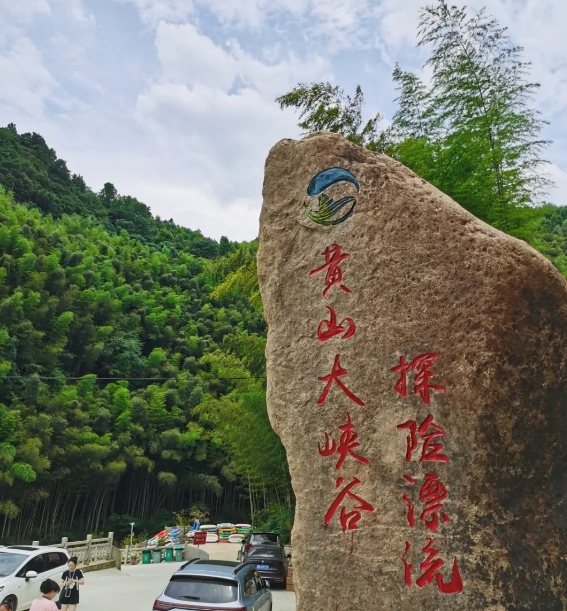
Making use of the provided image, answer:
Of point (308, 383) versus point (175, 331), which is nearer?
point (308, 383)

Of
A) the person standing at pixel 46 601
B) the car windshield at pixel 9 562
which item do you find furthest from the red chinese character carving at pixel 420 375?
the car windshield at pixel 9 562

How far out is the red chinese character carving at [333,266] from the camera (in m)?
3.29

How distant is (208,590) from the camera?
14.9ft

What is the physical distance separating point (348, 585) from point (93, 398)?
21.2 m

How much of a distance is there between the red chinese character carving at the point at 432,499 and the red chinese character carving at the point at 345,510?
0.28 m

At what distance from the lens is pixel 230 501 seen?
87.3 ft

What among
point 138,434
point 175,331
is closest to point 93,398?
point 138,434

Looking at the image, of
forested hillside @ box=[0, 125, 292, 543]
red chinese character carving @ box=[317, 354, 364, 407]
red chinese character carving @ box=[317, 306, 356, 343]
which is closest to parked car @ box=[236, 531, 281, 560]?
forested hillside @ box=[0, 125, 292, 543]

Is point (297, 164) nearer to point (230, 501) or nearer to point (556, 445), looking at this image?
point (556, 445)

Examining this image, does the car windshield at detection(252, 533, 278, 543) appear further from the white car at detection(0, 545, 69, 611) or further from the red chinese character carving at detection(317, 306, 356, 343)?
the red chinese character carving at detection(317, 306, 356, 343)

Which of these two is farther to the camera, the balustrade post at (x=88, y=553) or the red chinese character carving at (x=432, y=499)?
the balustrade post at (x=88, y=553)

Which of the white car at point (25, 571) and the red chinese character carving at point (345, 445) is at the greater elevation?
the red chinese character carving at point (345, 445)

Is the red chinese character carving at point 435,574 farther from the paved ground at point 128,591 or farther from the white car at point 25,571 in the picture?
the paved ground at point 128,591

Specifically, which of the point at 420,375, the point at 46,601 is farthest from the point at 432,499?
the point at 46,601
